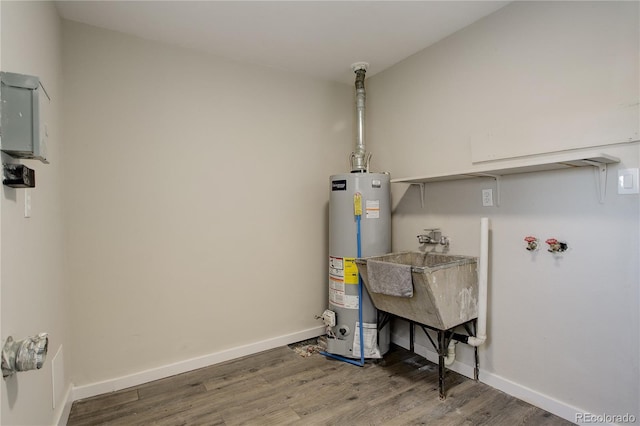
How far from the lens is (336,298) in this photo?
2.74 m

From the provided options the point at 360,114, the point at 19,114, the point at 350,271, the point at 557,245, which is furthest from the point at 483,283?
the point at 19,114

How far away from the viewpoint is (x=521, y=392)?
209cm

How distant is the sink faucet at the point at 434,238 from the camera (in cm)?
254

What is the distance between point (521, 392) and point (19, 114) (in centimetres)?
287

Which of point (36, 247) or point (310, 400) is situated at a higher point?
point (36, 247)

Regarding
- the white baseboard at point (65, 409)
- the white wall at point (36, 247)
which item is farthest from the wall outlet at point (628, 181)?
the white baseboard at point (65, 409)

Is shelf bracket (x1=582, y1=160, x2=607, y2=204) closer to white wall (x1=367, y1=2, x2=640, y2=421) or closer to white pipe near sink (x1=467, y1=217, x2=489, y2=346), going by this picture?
white wall (x1=367, y1=2, x2=640, y2=421)

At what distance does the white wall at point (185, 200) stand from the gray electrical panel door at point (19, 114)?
1268 millimetres

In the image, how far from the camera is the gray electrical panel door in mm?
1052

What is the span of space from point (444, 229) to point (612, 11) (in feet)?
5.11

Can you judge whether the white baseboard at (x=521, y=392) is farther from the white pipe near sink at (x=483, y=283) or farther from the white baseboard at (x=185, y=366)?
the white baseboard at (x=185, y=366)

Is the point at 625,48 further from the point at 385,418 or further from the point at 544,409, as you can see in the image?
the point at 385,418

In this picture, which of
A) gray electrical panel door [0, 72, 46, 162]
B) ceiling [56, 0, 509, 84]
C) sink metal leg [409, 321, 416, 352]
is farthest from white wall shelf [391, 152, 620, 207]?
gray electrical panel door [0, 72, 46, 162]

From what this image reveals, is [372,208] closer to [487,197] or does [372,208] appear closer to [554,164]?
[487,197]
